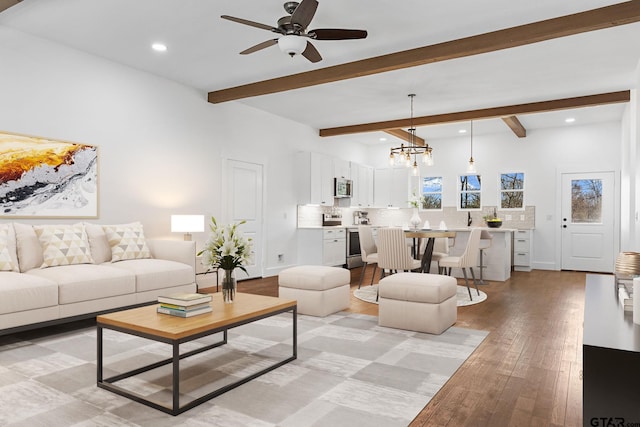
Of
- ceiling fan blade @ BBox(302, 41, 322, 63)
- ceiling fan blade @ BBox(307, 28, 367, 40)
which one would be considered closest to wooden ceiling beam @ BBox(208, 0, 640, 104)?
ceiling fan blade @ BBox(302, 41, 322, 63)

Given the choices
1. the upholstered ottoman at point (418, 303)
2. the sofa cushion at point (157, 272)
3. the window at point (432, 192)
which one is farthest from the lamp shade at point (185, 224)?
the window at point (432, 192)

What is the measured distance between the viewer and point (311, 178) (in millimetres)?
8281

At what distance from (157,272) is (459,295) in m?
3.86

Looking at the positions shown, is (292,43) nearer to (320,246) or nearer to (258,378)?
(258,378)

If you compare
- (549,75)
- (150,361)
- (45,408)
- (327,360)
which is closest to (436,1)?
(549,75)

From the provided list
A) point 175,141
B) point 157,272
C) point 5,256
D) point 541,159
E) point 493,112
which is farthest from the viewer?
point 541,159

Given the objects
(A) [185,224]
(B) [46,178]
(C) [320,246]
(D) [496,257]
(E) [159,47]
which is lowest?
(D) [496,257]

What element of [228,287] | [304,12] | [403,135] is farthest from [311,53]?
[403,135]

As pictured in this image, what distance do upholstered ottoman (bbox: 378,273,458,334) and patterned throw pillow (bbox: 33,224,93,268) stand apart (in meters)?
3.07

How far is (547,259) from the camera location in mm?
8836

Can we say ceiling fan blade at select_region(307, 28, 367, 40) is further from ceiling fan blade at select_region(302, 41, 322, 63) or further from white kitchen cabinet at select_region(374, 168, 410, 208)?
white kitchen cabinet at select_region(374, 168, 410, 208)

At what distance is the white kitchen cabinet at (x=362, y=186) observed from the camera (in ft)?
32.4

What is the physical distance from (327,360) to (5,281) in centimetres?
266

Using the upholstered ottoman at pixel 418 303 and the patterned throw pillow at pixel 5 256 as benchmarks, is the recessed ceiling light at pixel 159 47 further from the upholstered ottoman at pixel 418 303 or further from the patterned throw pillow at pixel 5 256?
the upholstered ottoman at pixel 418 303
